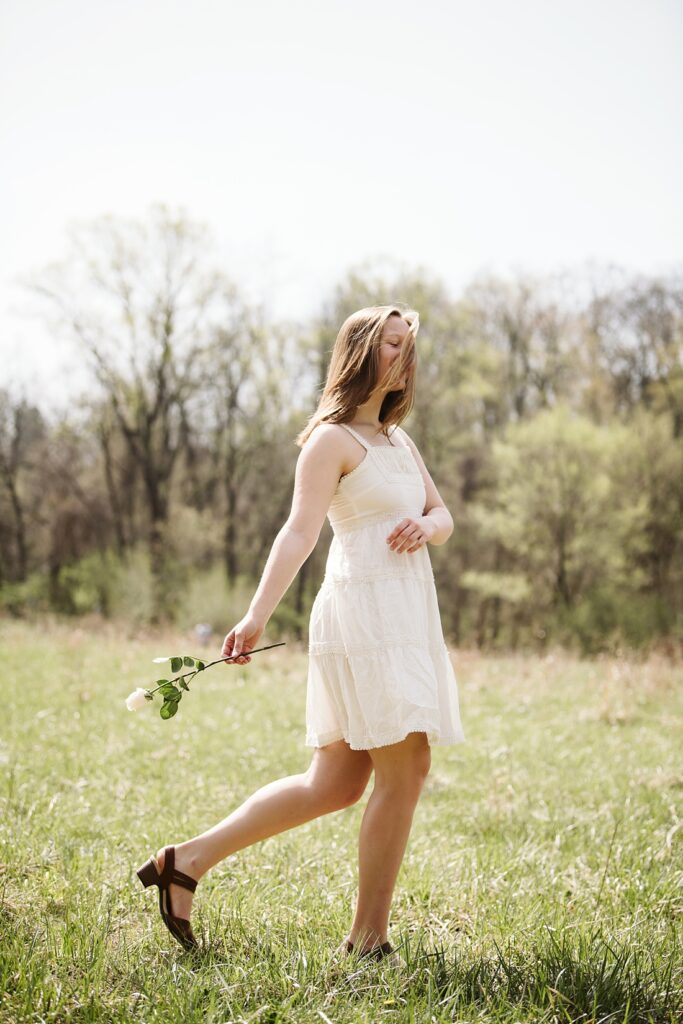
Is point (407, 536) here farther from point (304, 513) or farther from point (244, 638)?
point (244, 638)

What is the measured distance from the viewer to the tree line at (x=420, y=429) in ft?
89.7

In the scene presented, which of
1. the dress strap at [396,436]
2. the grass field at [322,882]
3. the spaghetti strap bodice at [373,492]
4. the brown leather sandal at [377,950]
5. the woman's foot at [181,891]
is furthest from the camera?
the dress strap at [396,436]

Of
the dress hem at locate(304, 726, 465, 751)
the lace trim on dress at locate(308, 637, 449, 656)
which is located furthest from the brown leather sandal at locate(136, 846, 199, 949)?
the lace trim on dress at locate(308, 637, 449, 656)

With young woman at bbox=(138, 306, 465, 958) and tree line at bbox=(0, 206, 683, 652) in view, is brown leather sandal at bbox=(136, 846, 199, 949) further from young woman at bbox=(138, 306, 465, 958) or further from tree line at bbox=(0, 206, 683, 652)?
tree line at bbox=(0, 206, 683, 652)

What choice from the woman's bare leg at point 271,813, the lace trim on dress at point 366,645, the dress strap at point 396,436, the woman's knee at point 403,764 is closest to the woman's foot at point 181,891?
the woman's bare leg at point 271,813

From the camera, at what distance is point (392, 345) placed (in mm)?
3072

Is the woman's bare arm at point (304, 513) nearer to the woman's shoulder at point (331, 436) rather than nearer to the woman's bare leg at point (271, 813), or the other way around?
the woman's shoulder at point (331, 436)

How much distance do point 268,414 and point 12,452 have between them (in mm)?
10007

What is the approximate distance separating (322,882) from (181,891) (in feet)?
3.14

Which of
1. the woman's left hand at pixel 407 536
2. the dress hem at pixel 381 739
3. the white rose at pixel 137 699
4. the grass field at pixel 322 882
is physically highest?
the woman's left hand at pixel 407 536

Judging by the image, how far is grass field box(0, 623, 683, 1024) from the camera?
7.98ft

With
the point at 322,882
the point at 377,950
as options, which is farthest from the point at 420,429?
the point at 377,950

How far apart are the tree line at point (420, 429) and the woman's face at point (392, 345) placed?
23.8 m

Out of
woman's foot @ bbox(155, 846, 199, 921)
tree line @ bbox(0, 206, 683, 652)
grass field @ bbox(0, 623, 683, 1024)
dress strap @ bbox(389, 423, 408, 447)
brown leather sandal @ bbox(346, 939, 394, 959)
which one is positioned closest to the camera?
grass field @ bbox(0, 623, 683, 1024)
